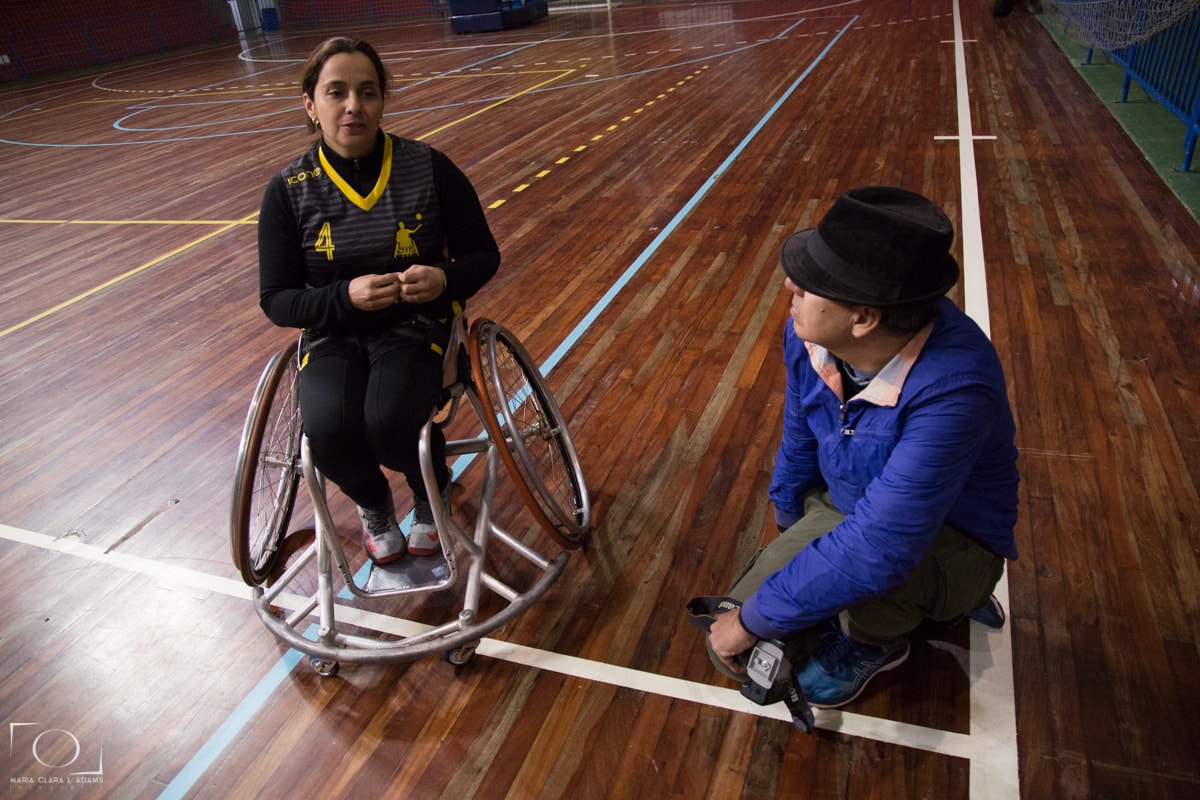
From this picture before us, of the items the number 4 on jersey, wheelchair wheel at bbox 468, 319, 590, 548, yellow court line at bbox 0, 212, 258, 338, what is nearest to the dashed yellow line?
yellow court line at bbox 0, 212, 258, 338

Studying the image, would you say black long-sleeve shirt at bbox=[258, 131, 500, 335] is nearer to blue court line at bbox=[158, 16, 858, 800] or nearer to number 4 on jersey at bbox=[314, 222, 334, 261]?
number 4 on jersey at bbox=[314, 222, 334, 261]

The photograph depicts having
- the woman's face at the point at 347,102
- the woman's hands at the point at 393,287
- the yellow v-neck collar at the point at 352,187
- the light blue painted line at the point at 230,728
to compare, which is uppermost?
the woman's face at the point at 347,102

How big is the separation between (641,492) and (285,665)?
112 centimetres

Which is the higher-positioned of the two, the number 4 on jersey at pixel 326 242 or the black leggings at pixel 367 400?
the number 4 on jersey at pixel 326 242

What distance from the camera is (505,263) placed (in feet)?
13.9

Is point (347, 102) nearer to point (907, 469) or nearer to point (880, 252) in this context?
point (880, 252)

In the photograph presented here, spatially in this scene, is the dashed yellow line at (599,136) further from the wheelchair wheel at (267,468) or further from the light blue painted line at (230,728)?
the light blue painted line at (230,728)

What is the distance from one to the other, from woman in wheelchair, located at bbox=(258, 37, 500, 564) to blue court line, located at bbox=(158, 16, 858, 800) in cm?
51

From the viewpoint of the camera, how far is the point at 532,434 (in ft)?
6.85

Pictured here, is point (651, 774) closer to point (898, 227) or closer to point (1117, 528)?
point (898, 227)

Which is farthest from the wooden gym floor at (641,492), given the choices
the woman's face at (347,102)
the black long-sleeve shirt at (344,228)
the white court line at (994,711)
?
the woman's face at (347,102)

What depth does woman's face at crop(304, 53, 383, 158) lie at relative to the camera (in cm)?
180

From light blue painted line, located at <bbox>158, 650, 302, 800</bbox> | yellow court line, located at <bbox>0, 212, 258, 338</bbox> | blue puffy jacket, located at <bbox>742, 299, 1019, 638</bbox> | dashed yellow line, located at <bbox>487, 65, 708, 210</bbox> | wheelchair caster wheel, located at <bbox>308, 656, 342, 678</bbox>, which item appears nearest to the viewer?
blue puffy jacket, located at <bbox>742, 299, 1019, 638</bbox>

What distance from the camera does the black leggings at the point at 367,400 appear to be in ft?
5.89
